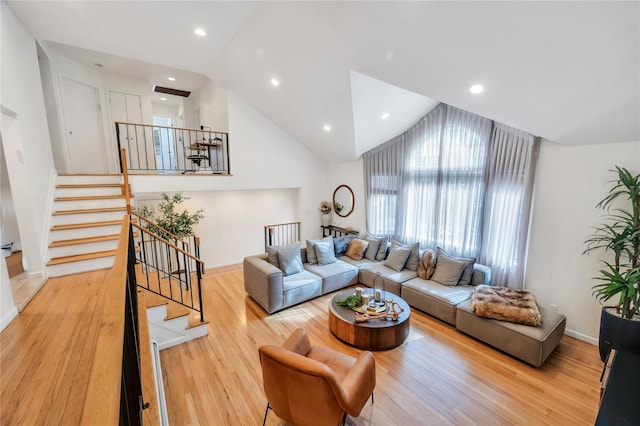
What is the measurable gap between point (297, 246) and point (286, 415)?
285 cm

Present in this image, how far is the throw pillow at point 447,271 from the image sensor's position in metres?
3.96

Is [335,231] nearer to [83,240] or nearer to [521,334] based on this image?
[521,334]

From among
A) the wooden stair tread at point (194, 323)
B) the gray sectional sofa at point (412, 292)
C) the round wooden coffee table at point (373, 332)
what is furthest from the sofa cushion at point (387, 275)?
the wooden stair tread at point (194, 323)

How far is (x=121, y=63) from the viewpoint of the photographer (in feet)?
18.1

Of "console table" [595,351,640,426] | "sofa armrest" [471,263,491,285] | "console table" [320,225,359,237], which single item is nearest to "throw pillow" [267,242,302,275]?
"console table" [320,225,359,237]

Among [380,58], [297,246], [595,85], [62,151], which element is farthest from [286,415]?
[62,151]

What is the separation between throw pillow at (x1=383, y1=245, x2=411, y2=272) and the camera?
182 inches

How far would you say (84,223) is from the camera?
13.0 feet

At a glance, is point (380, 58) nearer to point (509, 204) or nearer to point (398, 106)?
point (398, 106)

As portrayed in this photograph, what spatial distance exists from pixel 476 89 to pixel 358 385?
3.12m

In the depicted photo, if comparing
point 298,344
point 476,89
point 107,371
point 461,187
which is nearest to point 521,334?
point 461,187

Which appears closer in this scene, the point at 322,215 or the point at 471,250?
the point at 471,250

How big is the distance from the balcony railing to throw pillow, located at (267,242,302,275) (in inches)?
90.7

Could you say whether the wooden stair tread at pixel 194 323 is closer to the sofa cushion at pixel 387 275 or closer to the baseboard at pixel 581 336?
the sofa cushion at pixel 387 275
